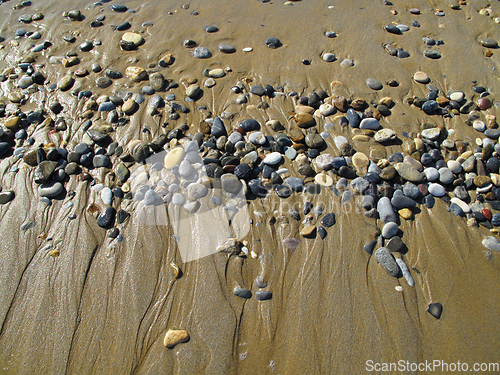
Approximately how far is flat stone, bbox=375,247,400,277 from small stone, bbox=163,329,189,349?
159 centimetres

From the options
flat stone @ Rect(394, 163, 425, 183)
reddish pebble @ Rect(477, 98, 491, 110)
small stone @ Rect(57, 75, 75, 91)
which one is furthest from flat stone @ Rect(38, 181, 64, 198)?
reddish pebble @ Rect(477, 98, 491, 110)

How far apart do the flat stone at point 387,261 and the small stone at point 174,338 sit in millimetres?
1594

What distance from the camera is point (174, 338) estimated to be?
2010 millimetres

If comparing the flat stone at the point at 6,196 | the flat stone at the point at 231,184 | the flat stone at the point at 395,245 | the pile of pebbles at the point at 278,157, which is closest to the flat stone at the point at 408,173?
the pile of pebbles at the point at 278,157

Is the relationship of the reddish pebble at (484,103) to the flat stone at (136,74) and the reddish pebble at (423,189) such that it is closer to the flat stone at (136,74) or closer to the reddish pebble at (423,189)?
the reddish pebble at (423,189)

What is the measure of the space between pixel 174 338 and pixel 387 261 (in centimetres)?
172

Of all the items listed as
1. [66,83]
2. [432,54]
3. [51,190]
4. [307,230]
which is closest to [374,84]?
[432,54]

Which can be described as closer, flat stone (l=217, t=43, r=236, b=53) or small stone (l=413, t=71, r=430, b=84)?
small stone (l=413, t=71, r=430, b=84)

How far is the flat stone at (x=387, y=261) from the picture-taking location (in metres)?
2.21

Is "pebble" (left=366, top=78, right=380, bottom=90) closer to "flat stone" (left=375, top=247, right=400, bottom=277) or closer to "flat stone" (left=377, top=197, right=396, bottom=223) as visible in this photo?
"flat stone" (left=377, top=197, right=396, bottom=223)

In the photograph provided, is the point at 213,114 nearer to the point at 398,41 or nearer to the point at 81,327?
the point at 81,327

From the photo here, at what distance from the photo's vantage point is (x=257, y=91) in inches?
135

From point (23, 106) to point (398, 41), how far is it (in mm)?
5099

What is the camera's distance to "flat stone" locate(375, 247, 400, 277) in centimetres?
221
